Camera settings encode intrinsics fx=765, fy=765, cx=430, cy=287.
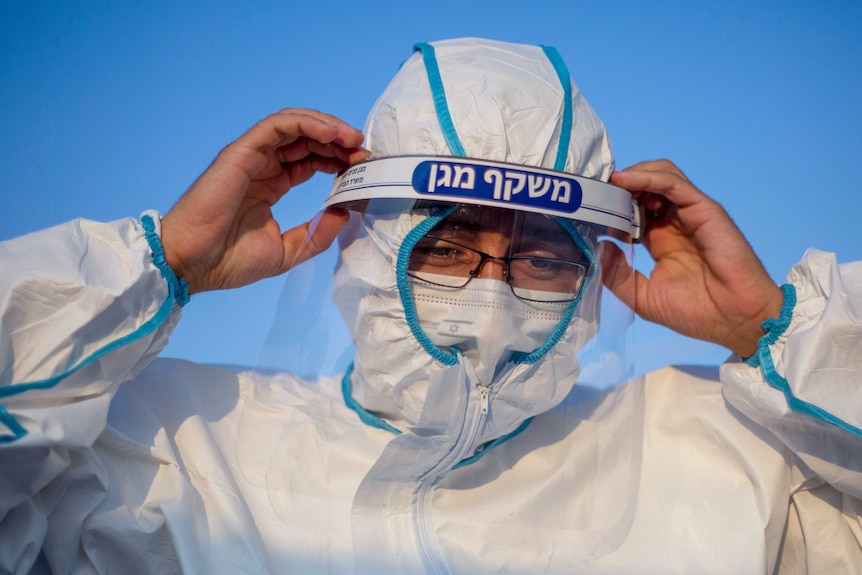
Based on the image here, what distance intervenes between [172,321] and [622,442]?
1.26 metres

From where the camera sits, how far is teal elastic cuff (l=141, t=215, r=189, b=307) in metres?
1.96

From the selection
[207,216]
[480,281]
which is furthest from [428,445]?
[207,216]

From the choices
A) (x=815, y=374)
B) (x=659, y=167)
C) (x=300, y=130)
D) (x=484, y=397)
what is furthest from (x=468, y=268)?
(x=815, y=374)

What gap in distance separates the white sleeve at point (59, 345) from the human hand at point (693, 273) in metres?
1.27

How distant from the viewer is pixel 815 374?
1.93 metres

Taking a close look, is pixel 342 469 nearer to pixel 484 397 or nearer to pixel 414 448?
pixel 414 448

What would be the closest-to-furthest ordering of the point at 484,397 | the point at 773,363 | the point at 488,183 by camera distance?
1. the point at 488,183
2. the point at 484,397
3. the point at 773,363

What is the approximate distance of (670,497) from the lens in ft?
7.00

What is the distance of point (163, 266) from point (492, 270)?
0.84 m

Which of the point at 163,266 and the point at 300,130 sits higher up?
the point at 300,130

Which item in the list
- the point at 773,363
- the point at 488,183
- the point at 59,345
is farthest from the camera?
the point at 773,363

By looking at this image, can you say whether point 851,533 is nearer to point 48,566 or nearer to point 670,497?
point 670,497

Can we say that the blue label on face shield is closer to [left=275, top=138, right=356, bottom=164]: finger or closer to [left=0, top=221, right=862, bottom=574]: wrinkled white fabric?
[left=275, top=138, right=356, bottom=164]: finger

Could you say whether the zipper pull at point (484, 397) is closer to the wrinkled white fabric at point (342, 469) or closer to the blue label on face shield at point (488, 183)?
the wrinkled white fabric at point (342, 469)
